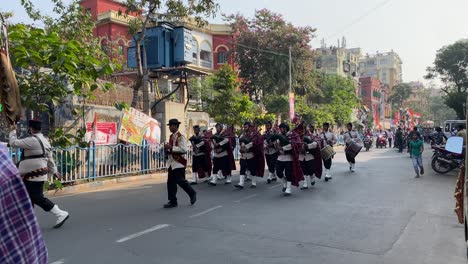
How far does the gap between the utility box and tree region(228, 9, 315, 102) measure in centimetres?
1346

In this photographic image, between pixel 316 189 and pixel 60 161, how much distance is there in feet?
21.3

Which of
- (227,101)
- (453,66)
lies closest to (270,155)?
(227,101)

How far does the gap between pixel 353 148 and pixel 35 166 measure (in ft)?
34.3

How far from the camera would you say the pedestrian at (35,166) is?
249 inches

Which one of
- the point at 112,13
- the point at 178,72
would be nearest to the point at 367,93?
the point at 112,13

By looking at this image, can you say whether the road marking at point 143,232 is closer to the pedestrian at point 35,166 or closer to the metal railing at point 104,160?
the pedestrian at point 35,166

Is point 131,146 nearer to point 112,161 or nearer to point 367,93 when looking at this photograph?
point 112,161

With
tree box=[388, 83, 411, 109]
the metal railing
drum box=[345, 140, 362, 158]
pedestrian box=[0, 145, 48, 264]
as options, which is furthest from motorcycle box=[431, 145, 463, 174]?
tree box=[388, 83, 411, 109]

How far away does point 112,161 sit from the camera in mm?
12672

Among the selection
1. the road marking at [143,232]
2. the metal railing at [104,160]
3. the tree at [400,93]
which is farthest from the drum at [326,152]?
the tree at [400,93]

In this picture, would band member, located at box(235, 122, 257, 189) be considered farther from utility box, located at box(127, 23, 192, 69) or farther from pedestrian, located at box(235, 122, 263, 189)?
utility box, located at box(127, 23, 192, 69)

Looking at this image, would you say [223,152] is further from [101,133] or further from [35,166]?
[35,166]

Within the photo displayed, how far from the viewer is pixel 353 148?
14188 millimetres

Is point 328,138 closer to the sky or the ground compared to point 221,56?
closer to the ground
